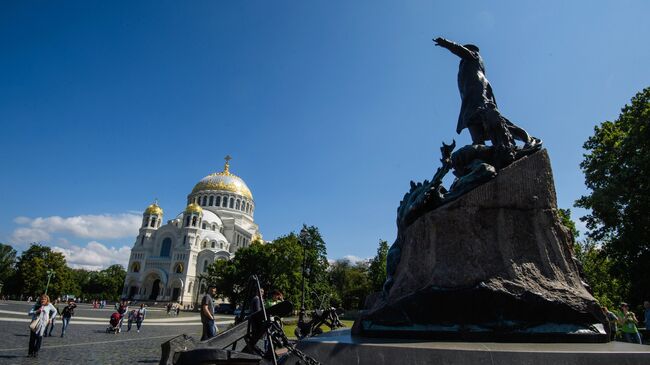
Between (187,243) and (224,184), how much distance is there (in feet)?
50.7

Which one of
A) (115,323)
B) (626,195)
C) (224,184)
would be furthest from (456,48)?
(224,184)

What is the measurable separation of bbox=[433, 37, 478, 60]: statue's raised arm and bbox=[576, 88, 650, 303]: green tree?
12.8m

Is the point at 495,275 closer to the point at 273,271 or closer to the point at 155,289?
the point at 273,271

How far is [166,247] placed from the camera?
61.3 m

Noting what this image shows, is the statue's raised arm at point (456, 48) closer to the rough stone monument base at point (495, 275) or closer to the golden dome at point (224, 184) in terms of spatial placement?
the rough stone monument base at point (495, 275)

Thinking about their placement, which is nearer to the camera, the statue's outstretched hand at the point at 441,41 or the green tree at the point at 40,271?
the statue's outstretched hand at the point at 441,41

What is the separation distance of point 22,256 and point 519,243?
2735 inches

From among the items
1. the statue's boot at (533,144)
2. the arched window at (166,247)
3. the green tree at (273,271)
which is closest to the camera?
the statue's boot at (533,144)

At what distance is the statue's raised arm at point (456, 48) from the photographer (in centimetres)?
630

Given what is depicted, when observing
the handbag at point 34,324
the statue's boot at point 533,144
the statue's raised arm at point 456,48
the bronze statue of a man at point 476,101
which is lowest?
the handbag at point 34,324

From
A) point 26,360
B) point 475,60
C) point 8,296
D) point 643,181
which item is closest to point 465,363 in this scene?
point 475,60

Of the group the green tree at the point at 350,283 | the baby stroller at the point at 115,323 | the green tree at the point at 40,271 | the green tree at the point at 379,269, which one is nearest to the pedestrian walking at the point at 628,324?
the baby stroller at the point at 115,323

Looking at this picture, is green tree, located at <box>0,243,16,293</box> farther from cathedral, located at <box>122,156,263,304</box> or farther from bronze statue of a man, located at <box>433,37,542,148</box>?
bronze statue of a man, located at <box>433,37,542,148</box>

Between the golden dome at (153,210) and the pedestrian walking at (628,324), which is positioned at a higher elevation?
the golden dome at (153,210)
